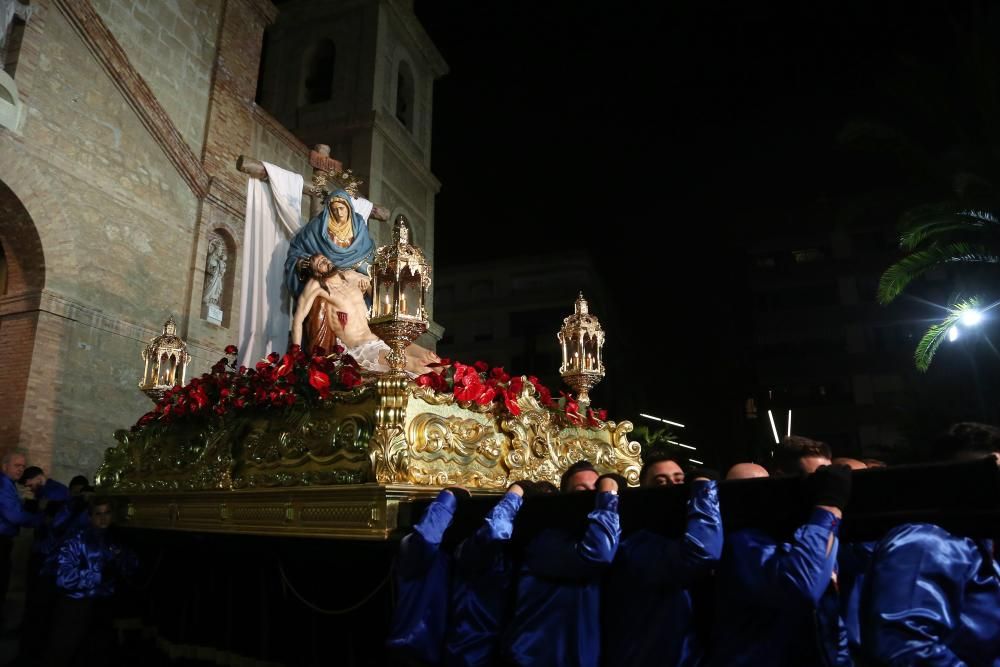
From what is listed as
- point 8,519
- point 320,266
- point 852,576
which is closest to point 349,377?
point 320,266

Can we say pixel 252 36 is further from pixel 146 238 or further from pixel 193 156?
pixel 146 238

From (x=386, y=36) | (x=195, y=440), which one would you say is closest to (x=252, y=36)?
(x=386, y=36)

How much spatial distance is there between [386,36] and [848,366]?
25.7 metres

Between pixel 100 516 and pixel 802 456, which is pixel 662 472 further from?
pixel 100 516

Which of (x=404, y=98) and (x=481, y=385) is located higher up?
(x=404, y=98)

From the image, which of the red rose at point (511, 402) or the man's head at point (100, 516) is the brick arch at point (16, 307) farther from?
the red rose at point (511, 402)

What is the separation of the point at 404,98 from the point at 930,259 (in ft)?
56.5

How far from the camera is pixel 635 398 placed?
43.7 meters

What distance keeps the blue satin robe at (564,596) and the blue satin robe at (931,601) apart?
110 centimetres

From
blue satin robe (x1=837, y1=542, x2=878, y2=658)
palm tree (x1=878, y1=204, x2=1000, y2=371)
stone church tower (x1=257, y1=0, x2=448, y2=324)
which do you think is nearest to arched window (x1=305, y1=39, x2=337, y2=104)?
stone church tower (x1=257, y1=0, x2=448, y2=324)

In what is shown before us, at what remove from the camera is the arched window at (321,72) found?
74.6 feet

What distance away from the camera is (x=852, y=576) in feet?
8.93

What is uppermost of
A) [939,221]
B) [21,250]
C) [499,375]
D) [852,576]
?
[939,221]

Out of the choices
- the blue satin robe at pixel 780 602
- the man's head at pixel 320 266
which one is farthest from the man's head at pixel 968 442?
the man's head at pixel 320 266
